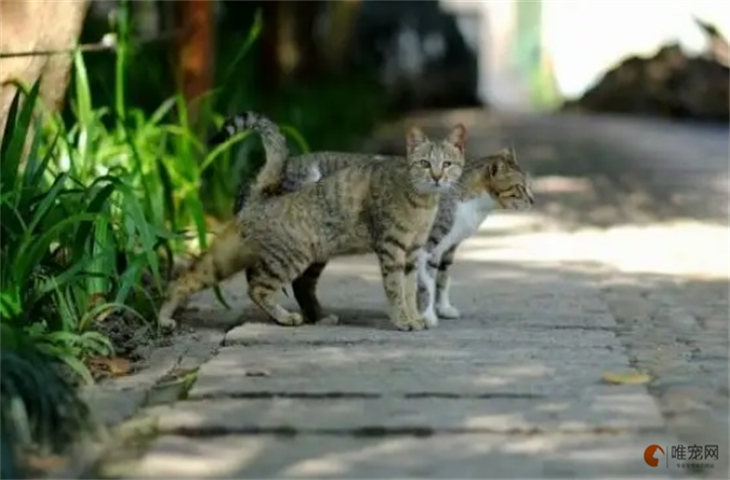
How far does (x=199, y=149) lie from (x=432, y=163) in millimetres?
3187

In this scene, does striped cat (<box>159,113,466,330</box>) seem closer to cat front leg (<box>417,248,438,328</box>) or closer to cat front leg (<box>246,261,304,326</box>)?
cat front leg (<box>246,261,304,326</box>)

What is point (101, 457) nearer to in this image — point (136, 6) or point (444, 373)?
point (444, 373)

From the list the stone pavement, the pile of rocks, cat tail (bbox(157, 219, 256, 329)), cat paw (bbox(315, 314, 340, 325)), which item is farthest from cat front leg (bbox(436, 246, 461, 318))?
the pile of rocks

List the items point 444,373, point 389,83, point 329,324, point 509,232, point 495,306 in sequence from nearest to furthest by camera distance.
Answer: point 444,373, point 329,324, point 495,306, point 509,232, point 389,83

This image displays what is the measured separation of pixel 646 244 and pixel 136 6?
31.7 feet

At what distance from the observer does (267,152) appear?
746 centimetres

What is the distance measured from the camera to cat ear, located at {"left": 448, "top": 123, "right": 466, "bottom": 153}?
711cm

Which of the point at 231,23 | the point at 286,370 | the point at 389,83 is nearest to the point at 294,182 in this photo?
the point at 286,370

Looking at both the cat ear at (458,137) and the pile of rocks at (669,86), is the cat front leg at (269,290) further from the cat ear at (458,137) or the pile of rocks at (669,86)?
the pile of rocks at (669,86)

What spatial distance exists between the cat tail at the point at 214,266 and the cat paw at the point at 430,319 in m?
0.85

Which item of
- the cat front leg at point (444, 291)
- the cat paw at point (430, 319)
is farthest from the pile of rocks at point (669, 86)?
the cat paw at point (430, 319)

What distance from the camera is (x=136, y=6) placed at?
18375 millimetres

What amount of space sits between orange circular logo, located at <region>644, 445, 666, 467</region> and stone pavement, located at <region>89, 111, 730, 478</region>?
18 mm

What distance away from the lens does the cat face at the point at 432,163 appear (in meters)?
6.95
